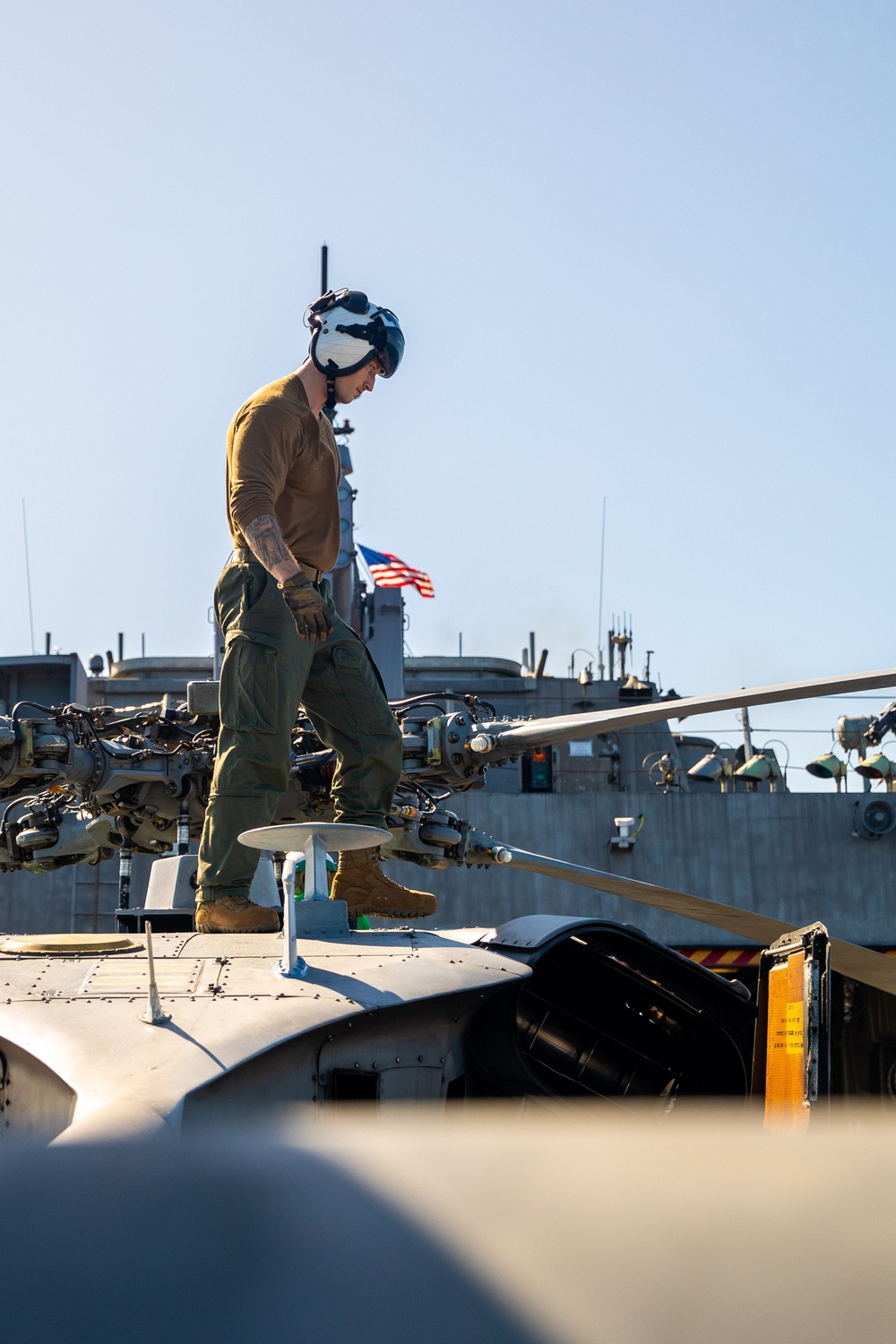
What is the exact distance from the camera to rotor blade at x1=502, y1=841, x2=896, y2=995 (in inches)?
203

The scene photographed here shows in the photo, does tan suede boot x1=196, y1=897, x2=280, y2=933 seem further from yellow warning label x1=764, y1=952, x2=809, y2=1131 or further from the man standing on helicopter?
yellow warning label x1=764, y1=952, x2=809, y2=1131

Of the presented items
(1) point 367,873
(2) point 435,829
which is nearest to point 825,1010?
(1) point 367,873

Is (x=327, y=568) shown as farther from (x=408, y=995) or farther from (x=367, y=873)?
(x=408, y=995)

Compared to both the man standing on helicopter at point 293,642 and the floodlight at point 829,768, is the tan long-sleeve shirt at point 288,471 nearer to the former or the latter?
the man standing on helicopter at point 293,642

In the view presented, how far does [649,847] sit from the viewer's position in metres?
24.1

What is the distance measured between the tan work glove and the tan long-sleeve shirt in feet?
1.20

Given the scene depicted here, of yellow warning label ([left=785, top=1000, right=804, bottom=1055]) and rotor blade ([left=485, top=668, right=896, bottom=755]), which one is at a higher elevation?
rotor blade ([left=485, top=668, right=896, bottom=755])

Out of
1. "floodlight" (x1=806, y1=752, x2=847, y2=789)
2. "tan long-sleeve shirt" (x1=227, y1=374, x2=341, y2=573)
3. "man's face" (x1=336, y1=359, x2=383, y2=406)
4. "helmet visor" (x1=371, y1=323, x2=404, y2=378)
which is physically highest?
"helmet visor" (x1=371, y1=323, x2=404, y2=378)

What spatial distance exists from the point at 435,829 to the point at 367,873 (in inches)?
94.3

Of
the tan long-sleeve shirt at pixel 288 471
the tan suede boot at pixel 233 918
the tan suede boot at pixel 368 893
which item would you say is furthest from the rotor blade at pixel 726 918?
the tan long-sleeve shirt at pixel 288 471

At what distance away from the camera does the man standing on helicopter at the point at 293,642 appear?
205 inches

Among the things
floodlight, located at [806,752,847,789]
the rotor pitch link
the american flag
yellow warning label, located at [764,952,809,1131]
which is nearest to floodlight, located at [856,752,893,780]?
floodlight, located at [806,752,847,789]

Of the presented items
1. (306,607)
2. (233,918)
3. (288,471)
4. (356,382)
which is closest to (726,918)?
(233,918)

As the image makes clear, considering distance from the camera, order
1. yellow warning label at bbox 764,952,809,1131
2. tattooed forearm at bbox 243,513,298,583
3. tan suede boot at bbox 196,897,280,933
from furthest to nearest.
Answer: tattooed forearm at bbox 243,513,298,583 → tan suede boot at bbox 196,897,280,933 → yellow warning label at bbox 764,952,809,1131
